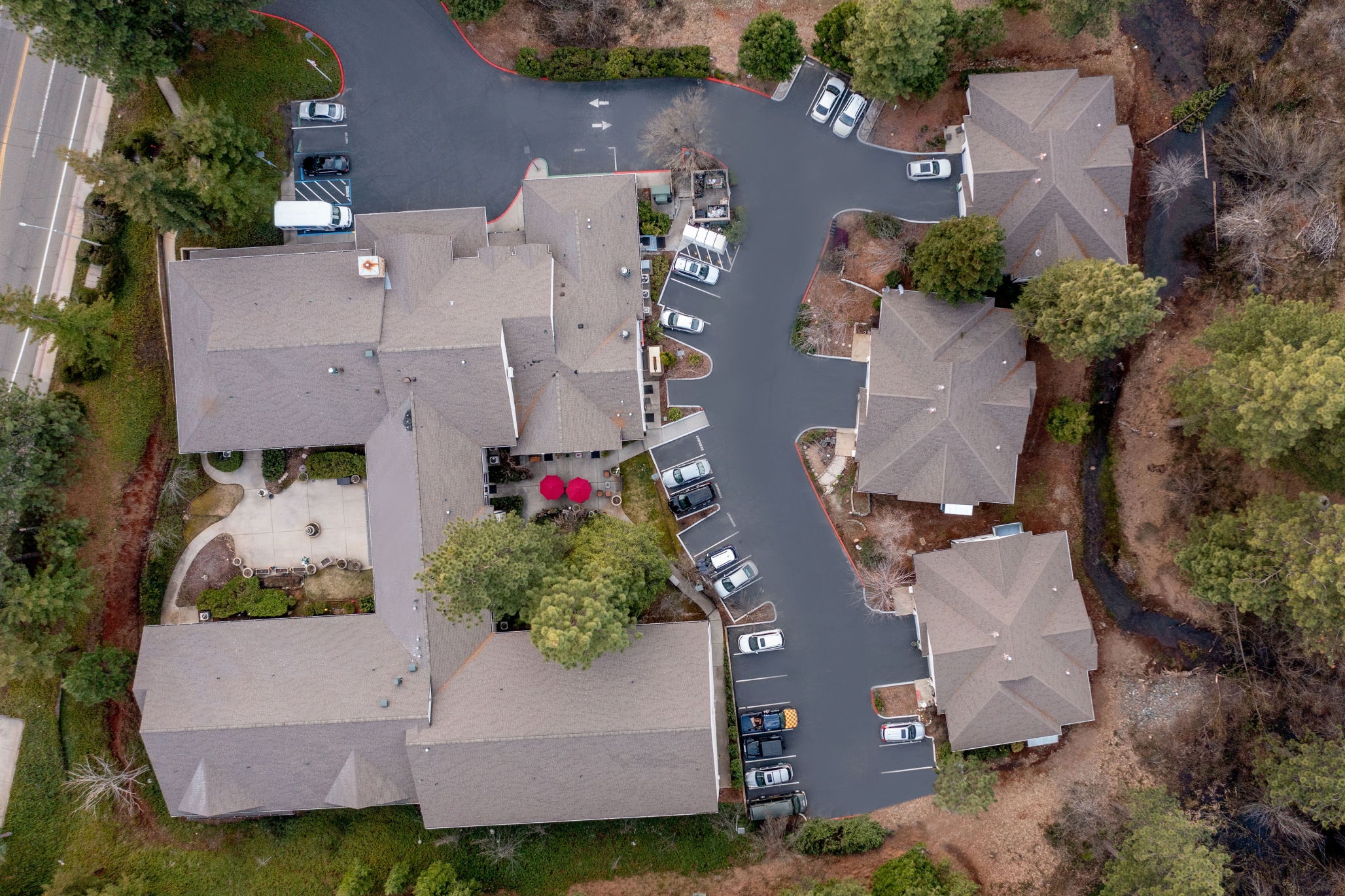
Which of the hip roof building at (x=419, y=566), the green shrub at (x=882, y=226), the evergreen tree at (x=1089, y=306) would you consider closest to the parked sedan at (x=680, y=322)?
the hip roof building at (x=419, y=566)

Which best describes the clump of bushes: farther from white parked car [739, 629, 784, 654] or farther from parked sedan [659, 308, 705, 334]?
parked sedan [659, 308, 705, 334]

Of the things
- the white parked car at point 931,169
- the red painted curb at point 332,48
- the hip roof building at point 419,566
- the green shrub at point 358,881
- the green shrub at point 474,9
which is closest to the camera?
the hip roof building at point 419,566

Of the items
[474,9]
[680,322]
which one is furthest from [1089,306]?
[474,9]

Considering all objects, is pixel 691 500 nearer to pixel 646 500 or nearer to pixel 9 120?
pixel 646 500

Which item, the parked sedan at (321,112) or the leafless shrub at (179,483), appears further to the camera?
the parked sedan at (321,112)

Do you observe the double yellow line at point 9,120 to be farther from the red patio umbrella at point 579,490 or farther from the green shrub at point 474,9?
the red patio umbrella at point 579,490

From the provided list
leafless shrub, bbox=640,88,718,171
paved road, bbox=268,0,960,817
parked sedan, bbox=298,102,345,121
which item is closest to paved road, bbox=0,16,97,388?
parked sedan, bbox=298,102,345,121

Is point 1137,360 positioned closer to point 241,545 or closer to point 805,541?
point 805,541
